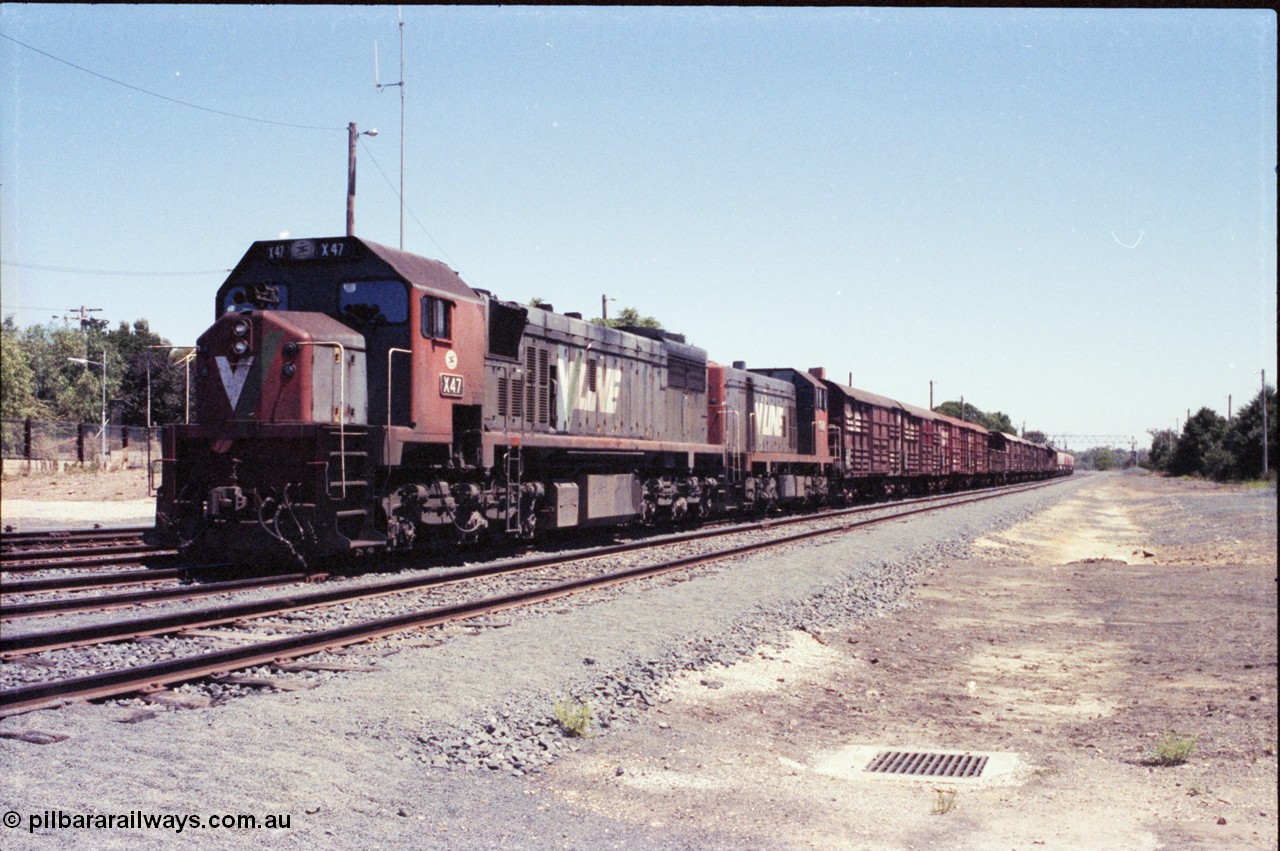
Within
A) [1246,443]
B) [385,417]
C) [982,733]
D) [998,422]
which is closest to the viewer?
[982,733]

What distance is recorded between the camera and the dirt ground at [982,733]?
553cm

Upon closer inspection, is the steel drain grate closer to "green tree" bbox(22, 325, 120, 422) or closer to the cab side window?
the cab side window

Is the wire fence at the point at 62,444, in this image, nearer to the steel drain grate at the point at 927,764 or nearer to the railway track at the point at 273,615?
the railway track at the point at 273,615

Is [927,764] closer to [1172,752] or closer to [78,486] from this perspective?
[1172,752]

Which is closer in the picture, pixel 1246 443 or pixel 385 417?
pixel 385 417

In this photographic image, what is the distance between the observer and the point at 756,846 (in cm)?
503

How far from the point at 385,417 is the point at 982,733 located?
321 inches

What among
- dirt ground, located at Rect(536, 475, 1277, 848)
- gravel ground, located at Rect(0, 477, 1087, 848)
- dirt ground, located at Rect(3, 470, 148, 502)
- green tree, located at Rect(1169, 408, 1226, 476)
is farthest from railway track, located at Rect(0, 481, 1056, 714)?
green tree, located at Rect(1169, 408, 1226, 476)

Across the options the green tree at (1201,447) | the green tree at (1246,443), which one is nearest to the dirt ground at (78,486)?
the green tree at (1246,443)

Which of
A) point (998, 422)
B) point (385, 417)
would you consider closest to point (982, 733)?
point (385, 417)

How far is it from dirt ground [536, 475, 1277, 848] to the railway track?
2.79m

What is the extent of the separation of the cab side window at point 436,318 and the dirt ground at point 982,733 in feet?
20.0

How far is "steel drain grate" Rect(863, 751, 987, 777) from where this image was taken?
6.64 m

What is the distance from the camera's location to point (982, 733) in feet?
25.7
